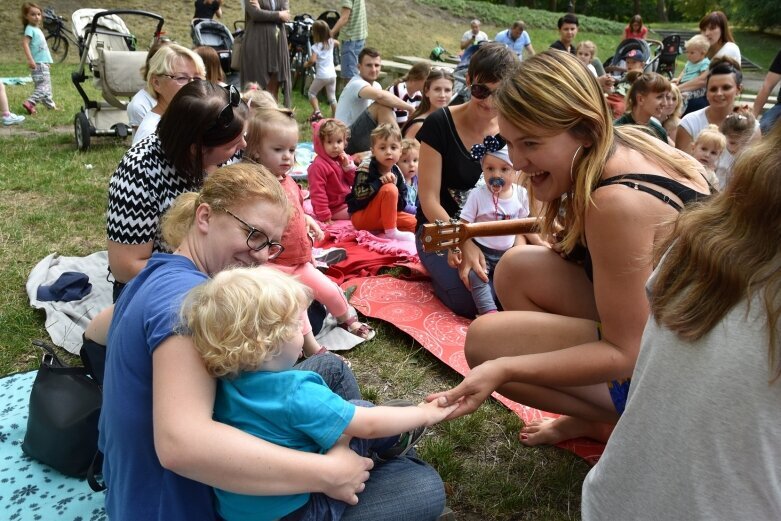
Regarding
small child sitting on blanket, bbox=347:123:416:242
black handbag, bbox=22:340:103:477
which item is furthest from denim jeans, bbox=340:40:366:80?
black handbag, bbox=22:340:103:477

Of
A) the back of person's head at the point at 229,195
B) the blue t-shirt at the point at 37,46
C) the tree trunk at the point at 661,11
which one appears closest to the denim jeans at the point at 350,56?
the blue t-shirt at the point at 37,46

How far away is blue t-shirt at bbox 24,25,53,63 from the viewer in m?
9.58

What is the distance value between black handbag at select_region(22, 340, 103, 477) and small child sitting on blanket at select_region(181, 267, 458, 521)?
98 centimetres

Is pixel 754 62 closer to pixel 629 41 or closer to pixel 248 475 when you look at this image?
pixel 629 41

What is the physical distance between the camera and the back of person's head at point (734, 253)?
→ 3.37 feet

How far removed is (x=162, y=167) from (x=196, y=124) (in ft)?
0.90

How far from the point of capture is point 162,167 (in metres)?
2.70

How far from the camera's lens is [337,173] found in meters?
5.28

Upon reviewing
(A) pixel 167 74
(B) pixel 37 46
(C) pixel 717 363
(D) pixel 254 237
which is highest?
(C) pixel 717 363

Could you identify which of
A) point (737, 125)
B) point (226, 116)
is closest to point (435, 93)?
point (737, 125)

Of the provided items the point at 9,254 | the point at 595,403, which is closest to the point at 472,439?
the point at 595,403

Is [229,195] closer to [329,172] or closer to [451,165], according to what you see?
[451,165]

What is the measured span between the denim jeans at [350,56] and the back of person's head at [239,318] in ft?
31.2

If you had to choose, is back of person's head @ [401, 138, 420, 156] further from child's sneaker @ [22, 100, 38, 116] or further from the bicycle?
the bicycle
